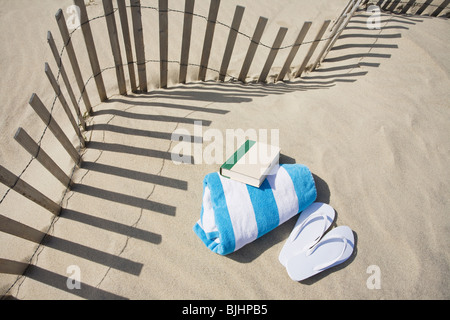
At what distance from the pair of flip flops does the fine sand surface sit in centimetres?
8

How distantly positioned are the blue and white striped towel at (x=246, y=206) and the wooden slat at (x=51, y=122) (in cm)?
124

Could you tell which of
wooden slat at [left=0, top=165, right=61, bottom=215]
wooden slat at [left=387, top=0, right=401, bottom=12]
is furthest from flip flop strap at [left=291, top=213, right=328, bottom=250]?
wooden slat at [left=387, top=0, right=401, bottom=12]

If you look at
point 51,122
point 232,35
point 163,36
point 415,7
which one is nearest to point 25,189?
point 51,122

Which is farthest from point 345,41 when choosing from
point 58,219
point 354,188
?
point 58,219

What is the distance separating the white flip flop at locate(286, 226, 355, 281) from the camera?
6.57ft

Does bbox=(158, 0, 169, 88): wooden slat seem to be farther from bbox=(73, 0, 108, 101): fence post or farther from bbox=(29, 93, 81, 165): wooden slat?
bbox=(29, 93, 81, 165): wooden slat

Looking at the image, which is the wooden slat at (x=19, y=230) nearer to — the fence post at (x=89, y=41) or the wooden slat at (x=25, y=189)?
the wooden slat at (x=25, y=189)

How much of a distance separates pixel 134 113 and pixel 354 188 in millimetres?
2431

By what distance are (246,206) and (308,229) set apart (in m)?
0.61

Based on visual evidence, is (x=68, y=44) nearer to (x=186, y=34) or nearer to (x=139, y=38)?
(x=139, y=38)

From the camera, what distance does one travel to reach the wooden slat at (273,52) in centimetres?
311

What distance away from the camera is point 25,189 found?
1.79 metres

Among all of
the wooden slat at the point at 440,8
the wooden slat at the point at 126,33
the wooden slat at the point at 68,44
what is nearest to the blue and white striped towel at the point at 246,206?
the wooden slat at the point at 68,44

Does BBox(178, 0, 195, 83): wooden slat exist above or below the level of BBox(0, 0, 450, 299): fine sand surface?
above
